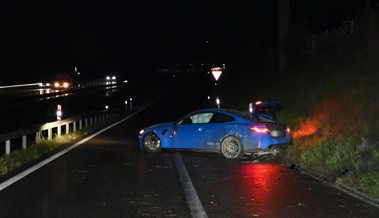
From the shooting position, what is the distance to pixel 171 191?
8750mm

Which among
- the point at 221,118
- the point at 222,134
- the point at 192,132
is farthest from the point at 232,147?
the point at 192,132

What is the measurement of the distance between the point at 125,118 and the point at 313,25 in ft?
69.5

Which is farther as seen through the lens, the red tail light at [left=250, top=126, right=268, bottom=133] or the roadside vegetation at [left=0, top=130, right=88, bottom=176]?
the red tail light at [left=250, top=126, right=268, bottom=133]

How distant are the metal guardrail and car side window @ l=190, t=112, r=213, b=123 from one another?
182 inches

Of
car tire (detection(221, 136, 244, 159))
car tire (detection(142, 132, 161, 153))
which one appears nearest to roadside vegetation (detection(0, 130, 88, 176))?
car tire (detection(142, 132, 161, 153))

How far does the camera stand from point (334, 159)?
35.6 ft

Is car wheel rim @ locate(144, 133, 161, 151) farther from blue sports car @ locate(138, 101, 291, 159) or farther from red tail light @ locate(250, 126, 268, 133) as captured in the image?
red tail light @ locate(250, 126, 268, 133)

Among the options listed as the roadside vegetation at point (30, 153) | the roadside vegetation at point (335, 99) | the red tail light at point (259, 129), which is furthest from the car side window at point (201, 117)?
the roadside vegetation at point (30, 153)

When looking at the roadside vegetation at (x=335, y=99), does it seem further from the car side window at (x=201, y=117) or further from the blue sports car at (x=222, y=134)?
the car side window at (x=201, y=117)

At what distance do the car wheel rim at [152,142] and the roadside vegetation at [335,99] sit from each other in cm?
356

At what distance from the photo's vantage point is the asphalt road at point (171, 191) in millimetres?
7312

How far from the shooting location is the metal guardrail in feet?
43.9

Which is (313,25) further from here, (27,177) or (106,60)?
(106,60)

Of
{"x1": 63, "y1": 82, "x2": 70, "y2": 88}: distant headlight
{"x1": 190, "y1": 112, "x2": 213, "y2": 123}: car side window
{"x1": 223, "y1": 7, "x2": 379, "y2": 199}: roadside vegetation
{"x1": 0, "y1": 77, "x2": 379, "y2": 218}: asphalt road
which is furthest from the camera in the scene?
{"x1": 63, "y1": 82, "x2": 70, "y2": 88}: distant headlight
